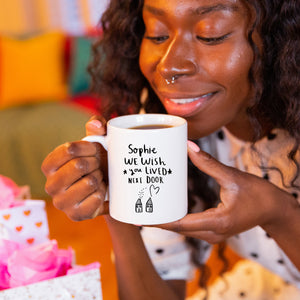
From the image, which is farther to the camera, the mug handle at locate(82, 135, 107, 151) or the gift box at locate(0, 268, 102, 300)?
the mug handle at locate(82, 135, 107, 151)

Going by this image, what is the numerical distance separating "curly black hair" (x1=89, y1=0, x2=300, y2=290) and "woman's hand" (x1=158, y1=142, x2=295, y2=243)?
0.20 meters

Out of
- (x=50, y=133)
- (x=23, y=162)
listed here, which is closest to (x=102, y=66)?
(x=50, y=133)

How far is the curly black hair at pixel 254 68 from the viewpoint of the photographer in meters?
0.82

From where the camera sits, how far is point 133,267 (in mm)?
889

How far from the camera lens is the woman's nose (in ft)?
2.60

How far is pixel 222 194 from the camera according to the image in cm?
74

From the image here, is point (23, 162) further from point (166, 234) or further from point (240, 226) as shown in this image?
point (240, 226)

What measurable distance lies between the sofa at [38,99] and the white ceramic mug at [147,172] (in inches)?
66.7

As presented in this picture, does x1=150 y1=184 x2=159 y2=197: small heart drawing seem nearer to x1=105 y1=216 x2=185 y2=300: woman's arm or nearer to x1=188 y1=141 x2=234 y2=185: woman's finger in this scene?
x1=188 y1=141 x2=234 y2=185: woman's finger

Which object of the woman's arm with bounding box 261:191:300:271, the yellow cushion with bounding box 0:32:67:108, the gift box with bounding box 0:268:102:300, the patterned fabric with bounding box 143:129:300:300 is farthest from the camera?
the yellow cushion with bounding box 0:32:67:108

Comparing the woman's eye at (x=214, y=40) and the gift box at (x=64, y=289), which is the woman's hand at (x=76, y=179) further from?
the woman's eye at (x=214, y=40)

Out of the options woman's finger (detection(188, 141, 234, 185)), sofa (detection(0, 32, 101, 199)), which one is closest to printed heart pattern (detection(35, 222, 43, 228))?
woman's finger (detection(188, 141, 234, 185))

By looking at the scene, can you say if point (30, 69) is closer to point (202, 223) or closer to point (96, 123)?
point (96, 123)

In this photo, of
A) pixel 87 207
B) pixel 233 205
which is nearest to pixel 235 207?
pixel 233 205
